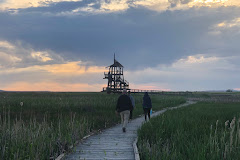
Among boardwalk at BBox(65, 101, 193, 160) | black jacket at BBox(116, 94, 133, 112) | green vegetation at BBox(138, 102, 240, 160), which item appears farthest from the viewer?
black jacket at BBox(116, 94, 133, 112)

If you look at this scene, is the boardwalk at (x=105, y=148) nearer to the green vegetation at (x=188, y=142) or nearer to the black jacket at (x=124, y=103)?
the green vegetation at (x=188, y=142)

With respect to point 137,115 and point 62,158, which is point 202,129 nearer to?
point 62,158

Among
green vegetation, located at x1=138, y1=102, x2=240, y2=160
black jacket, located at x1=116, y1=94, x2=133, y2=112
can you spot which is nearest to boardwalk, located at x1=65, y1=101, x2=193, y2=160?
green vegetation, located at x1=138, y1=102, x2=240, y2=160

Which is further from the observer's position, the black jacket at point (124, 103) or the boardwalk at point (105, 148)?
the black jacket at point (124, 103)

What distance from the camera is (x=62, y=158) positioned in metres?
6.46

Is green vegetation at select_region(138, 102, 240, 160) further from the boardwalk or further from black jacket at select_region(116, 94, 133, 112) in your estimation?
black jacket at select_region(116, 94, 133, 112)

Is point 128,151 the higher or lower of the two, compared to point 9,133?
lower

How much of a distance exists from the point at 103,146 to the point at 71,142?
117 cm

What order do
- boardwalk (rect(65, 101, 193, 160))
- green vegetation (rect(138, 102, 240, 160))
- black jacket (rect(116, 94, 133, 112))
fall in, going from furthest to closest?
black jacket (rect(116, 94, 133, 112))
boardwalk (rect(65, 101, 193, 160))
green vegetation (rect(138, 102, 240, 160))

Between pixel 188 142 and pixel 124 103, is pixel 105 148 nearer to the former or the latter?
pixel 188 142

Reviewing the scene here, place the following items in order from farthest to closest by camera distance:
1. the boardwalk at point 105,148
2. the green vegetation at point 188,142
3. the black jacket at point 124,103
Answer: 1. the black jacket at point 124,103
2. the boardwalk at point 105,148
3. the green vegetation at point 188,142

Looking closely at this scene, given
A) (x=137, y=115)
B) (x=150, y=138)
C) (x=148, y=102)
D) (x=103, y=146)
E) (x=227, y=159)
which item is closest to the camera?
(x=227, y=159)

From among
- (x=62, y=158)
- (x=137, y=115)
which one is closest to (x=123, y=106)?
(x=62, y=158)

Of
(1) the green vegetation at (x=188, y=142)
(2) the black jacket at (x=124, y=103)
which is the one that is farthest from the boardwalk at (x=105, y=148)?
(2) the black jacket at (x=124, y=103)
